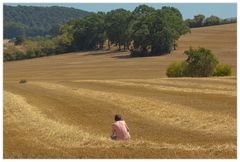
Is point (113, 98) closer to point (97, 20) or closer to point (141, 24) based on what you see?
point (141, 24)

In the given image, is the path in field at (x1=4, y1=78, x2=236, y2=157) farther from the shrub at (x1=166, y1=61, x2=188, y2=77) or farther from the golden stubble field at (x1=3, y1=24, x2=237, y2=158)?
the shrub at (x1=166, y1=61, x2=188, y2=77)

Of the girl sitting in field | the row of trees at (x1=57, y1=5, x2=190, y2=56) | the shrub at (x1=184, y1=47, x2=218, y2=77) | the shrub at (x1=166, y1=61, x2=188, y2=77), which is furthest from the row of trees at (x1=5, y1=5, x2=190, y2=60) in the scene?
the girl sitting in field

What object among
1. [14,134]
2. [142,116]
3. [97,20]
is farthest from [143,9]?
[14,134]

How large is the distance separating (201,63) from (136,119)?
56.8 m

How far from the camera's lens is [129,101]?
150 ft

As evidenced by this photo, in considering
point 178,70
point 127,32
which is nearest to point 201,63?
point 178,70

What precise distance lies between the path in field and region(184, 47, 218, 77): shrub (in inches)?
1291

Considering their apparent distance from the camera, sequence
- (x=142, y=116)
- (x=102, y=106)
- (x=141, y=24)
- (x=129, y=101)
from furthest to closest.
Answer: (x=141, y=24) → (x=129, y=101) → (x=102, y=106) → (x=142, y=116)

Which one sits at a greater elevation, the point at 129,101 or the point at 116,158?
the point at 116,158

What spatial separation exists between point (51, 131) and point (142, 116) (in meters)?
10.7

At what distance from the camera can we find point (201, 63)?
91.0 meters

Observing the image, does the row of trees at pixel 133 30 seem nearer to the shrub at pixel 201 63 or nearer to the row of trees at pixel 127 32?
the row of trees at pixel 127 32

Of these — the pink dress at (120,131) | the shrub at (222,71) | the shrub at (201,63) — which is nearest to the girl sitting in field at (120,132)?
the pink dress at (120,131)

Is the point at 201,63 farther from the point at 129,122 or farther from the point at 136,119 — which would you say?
the point at 129,122
